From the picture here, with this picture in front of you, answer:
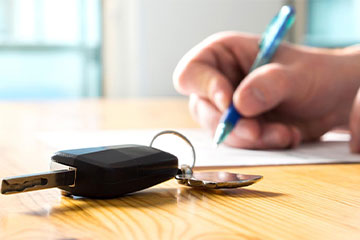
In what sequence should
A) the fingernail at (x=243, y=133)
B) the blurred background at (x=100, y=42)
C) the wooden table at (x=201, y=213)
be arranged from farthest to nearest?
the blurred background at (x=100, y=42), the fingernail at (x=243, y=133), the wooden table at (x=201, y=213)

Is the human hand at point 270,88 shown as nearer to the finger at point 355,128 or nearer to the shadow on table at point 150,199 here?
the finger at point 355,128

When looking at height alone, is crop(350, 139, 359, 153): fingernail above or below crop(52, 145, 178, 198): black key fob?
below

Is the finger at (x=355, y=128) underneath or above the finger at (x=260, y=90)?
underneath

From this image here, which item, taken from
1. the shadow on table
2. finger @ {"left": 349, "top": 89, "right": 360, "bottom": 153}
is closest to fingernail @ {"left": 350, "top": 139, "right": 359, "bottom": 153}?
finger @ {"left": 349, "top": 89, "right": 360, "bottom": 153}

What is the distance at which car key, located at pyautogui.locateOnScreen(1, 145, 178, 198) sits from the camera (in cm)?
32

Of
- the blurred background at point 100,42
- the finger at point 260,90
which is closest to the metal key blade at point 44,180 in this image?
the finger at point 260,90

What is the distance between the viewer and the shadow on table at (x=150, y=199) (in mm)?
313

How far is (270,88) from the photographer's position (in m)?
0.63

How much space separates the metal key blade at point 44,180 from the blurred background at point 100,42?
2.70m

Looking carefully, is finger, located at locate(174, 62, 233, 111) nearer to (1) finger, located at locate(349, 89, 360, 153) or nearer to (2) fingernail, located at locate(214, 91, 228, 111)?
(2) fingernail, located at locate(214, 91, 228, 111)

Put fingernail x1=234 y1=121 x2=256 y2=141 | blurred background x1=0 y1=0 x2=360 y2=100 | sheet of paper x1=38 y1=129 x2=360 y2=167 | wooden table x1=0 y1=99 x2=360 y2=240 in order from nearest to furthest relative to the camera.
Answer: wooden table x1=0 y1=99 x2=360 y2=240 → sheet of paper x1=38 y1=129 x2=360 y2=167 → fingernail x1=234 y1=121 x2=256 y2=141 → blurred background x1=0 y1=0 x2=360 y2=100

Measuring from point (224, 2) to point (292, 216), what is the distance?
3.04 m

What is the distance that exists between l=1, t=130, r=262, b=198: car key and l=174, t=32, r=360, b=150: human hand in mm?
277

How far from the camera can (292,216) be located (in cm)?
30
